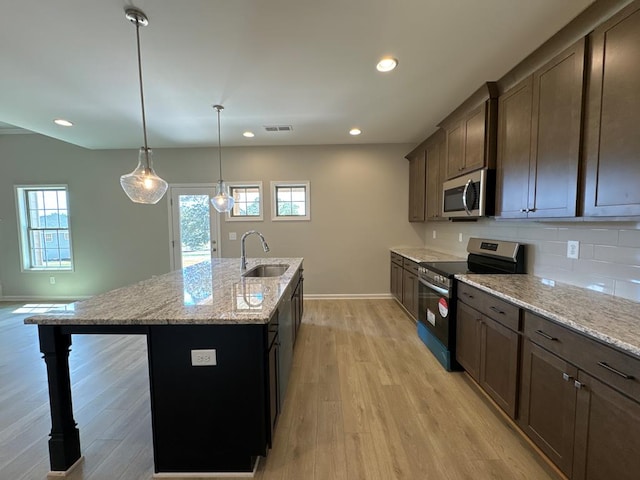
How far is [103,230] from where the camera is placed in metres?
4.92

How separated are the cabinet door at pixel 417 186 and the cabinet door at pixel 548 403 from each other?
2.72m

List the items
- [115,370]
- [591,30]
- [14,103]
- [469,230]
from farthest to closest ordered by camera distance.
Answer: [469,230] < [14,103] < [115,370] < [591,30]

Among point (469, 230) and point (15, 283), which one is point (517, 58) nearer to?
point (469, 230)

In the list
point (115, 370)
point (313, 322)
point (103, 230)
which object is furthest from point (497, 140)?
point (103, 230)

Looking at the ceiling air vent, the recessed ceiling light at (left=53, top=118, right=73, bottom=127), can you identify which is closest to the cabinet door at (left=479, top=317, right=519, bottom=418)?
the ceiling air vent

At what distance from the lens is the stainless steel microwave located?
2.42 metres

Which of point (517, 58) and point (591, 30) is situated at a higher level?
point (517, 58)

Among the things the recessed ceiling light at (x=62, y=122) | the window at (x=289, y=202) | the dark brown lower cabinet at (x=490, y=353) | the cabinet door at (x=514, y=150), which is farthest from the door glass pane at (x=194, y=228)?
the cabinet door at (x=514, y=150)

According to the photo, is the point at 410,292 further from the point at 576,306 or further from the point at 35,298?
the point at 35,298

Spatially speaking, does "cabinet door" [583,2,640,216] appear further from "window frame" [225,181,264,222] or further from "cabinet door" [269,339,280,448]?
"window frame" [225,181,264,222]

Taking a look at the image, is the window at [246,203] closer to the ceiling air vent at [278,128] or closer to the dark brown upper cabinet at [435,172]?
the ceiling air vent at [278,128]

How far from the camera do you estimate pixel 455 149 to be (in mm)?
2945

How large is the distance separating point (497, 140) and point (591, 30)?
895mm

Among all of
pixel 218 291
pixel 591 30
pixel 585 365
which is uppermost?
pixel 591 30
